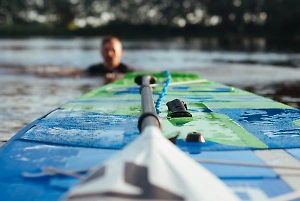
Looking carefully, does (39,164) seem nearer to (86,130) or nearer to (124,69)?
(86,130)

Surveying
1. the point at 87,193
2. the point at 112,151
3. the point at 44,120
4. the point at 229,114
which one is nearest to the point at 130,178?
the point at 87,193

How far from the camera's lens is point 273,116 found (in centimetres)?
336

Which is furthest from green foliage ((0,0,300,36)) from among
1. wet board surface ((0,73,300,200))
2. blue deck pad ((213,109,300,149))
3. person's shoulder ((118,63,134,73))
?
wet board surface ((0,73,300,200))

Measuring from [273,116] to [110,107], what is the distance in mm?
1238

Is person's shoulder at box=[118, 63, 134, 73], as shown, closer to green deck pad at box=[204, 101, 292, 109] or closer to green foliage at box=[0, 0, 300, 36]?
green deck pad at box=[204, 101, 292, 109]

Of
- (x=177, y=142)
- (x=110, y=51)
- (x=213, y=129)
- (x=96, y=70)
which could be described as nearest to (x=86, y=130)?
(x=177, y=142)

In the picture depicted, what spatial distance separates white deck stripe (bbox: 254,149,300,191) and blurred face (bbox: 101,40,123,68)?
5.89 m

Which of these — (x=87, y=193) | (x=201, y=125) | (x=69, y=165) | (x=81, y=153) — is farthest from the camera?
(x=201, y=125)

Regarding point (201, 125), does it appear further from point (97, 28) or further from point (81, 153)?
point (97, 28)

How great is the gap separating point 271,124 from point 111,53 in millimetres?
5366

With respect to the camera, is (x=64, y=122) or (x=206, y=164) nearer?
(x=206, y=164)

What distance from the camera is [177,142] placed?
2451 millimetres

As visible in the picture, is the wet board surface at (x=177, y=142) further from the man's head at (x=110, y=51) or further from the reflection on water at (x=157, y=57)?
the reflection on water at (x=157, y=57)

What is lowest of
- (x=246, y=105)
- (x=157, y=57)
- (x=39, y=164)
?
(x=157, y=57)
